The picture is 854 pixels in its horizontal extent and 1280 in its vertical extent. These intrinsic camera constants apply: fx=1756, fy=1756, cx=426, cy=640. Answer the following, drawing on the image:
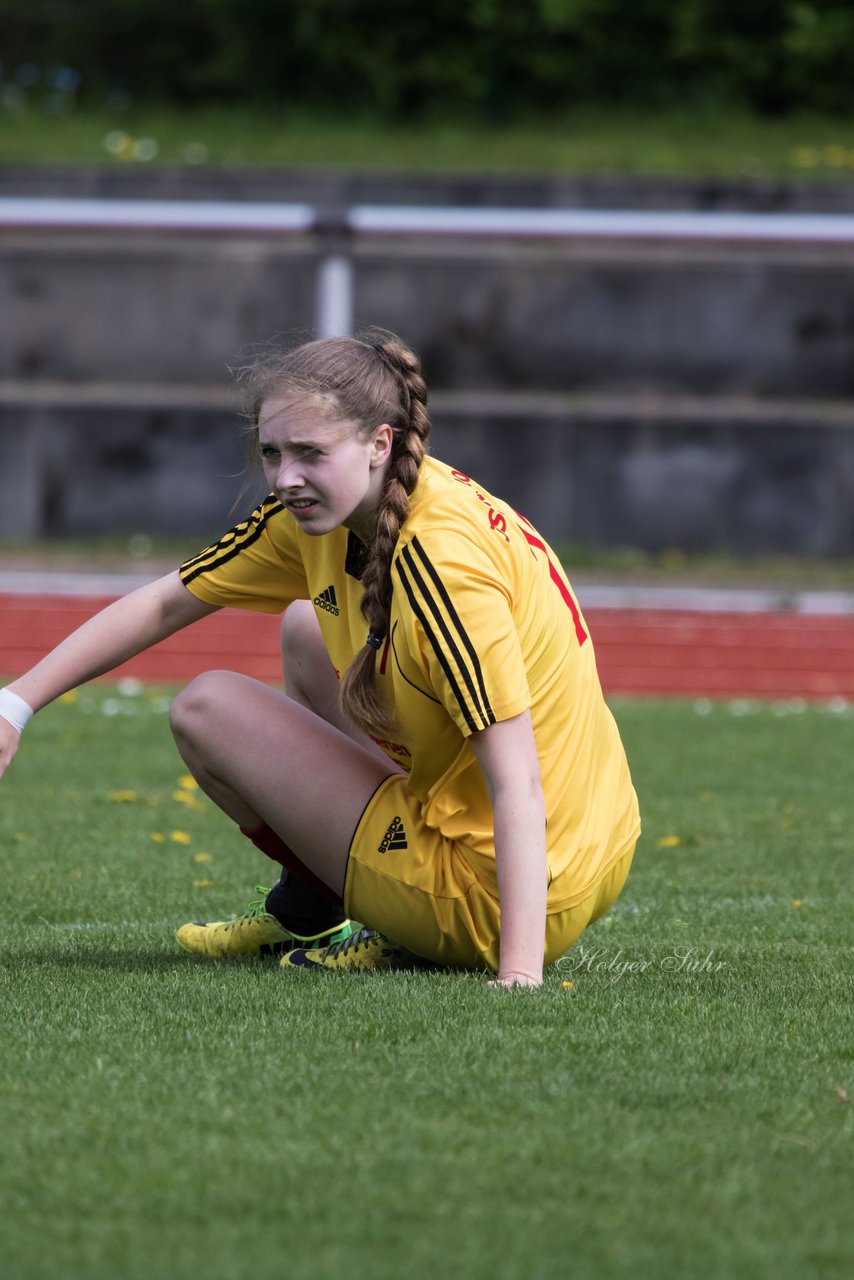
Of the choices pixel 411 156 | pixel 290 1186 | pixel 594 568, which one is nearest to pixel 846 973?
pixel 290 1186

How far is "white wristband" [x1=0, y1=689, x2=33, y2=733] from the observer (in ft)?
11.9

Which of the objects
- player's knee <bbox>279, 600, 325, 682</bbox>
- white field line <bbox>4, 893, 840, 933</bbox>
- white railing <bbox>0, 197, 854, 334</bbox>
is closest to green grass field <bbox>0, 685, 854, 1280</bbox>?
white field line <bbox>4, 893, 840, 933</bbox>

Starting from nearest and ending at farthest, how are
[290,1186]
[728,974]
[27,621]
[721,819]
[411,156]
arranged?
[290,1186], [728,974], [721,819], [27,621], [411,156]

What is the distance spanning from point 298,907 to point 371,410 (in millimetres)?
1164

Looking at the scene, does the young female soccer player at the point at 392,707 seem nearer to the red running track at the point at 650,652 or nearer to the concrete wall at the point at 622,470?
the red running track at the point at 650,652

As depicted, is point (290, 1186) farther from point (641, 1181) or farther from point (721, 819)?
point (721, 819)

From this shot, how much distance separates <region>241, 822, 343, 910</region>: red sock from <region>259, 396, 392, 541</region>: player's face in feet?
2.45

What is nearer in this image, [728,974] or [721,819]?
[728,974]

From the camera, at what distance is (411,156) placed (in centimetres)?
1800

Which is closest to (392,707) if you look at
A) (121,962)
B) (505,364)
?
(121,962)

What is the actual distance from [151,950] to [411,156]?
15.2 m

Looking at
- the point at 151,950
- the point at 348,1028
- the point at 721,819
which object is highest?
the point at 348,1028

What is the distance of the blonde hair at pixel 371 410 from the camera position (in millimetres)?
3307

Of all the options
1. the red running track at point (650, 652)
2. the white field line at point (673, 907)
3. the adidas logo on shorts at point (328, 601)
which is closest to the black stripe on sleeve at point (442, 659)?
the adidas logo on shorts at point (328, 601)
